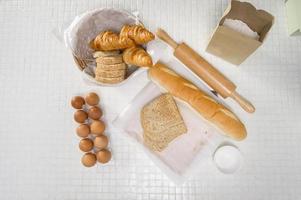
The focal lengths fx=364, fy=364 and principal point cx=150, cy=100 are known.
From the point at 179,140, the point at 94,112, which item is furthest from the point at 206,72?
the point at 94,112

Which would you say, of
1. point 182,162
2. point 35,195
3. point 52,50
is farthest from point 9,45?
point 182,162

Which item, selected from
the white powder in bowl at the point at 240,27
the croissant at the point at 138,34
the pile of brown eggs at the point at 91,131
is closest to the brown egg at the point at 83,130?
the pile of brown eggs at the point at 91,131

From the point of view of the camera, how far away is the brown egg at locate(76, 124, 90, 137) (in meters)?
0.85

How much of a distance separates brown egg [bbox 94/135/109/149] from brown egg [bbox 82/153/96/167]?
26mm

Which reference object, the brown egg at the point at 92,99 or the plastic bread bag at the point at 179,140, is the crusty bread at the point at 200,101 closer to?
the plastic bread bag at the point at 179,140

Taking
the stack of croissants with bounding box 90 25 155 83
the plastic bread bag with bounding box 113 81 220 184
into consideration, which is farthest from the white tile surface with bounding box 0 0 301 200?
the stack of croissants with bounding box 90 25 155 83

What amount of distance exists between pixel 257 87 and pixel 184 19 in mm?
243

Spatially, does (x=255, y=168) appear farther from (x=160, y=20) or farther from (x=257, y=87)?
(x=160, y=20)

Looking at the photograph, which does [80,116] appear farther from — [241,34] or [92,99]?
[241,34]

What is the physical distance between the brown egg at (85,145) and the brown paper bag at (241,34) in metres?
0.36

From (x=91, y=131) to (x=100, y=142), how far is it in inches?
1.5

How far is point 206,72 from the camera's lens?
834mm

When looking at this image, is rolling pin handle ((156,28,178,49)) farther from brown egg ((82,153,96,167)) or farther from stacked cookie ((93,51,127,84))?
brown egg ((82,153,96,167))

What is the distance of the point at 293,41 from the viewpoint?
0.88m
